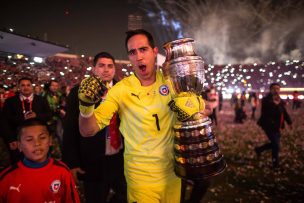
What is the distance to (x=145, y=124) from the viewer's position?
292cm

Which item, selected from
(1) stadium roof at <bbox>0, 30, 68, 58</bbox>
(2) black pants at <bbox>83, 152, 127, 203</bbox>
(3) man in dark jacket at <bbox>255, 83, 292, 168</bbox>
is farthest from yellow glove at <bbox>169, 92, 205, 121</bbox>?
(1) stadium roof at <bbox>0, 30, 68, 58</bbox>

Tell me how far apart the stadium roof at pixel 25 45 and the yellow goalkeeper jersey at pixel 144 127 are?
18455 millimetres

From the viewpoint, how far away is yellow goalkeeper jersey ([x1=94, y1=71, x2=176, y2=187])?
290 centimetres

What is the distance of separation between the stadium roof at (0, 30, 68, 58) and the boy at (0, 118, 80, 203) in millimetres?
17764

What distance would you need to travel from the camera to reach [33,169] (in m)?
3.19

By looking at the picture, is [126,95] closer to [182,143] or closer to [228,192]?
[182,143]

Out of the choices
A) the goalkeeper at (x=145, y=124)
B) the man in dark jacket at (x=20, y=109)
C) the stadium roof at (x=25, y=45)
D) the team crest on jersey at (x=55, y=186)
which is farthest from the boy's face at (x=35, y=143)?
the stadium roof at (x=25, y=45)

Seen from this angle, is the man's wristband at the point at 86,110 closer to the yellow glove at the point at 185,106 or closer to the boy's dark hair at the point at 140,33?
the yellow glove at the point at 185,106

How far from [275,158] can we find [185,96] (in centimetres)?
645


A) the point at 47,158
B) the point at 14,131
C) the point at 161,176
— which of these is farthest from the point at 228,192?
the point at 14,131

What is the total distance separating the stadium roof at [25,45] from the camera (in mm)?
20072

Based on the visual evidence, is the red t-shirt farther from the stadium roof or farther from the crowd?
the stadium roof

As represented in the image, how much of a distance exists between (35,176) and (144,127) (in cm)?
135

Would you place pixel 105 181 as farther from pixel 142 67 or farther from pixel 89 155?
pixel 142 67
